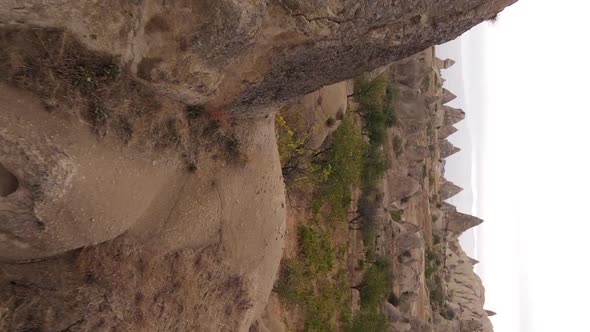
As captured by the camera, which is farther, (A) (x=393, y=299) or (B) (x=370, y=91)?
(A) (x=393, y=299)

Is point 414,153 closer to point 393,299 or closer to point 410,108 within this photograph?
point 410,108

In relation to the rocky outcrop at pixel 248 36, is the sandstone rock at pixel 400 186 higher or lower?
higher

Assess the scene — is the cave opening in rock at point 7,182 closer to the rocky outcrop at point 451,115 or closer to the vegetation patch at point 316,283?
the vegetation patch at point 316,283

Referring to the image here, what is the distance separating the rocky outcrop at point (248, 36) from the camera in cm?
626

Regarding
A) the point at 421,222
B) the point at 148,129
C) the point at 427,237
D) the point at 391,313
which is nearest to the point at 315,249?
the point at 391,313

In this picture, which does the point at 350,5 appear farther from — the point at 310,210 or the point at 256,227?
the point at 310,210

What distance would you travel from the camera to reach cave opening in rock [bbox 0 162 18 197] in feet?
19.9

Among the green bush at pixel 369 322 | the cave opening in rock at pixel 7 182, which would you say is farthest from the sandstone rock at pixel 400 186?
the cave opening in rock at pixel 7 182

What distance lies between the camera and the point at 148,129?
7648mm

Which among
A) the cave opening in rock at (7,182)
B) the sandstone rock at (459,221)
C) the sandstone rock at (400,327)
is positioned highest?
the sandstone rock at (459,221)

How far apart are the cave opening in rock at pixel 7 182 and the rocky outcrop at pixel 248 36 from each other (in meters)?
2.01

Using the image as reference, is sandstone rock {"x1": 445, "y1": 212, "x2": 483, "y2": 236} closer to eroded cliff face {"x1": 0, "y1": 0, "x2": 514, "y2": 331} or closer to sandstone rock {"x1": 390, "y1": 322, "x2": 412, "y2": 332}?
sandstone rock {"x1": 390, "y1": 322, "x2": 412, "y2": 332}

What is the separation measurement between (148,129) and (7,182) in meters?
2.30

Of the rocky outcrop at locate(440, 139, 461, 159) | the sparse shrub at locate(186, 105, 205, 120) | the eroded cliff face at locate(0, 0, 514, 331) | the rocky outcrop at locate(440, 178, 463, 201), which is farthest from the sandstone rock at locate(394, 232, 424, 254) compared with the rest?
the rocky outcrop at locate(440, 139, 461, 159)
